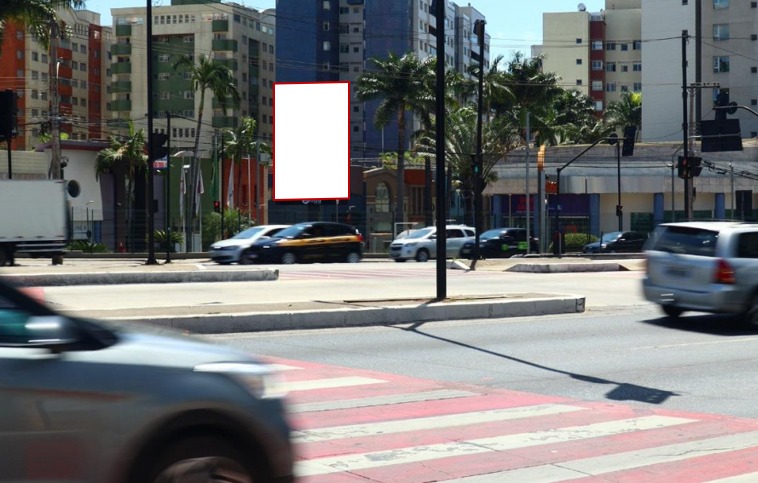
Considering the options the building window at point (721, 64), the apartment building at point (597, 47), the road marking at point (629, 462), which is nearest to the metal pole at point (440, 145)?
the road marking at point (629, 462)

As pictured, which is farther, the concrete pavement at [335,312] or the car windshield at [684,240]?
the car windshield at [684,240]

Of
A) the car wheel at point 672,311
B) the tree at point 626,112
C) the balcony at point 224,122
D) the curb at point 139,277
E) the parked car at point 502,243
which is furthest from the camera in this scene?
the balcony at point 224,122

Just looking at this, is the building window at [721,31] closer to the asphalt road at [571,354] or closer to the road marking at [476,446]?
the asphalt road at [571,354]

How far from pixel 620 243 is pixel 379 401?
49.0 meters

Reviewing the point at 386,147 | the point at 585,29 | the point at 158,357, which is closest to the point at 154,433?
the point at 158,357

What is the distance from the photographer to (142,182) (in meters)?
77.9

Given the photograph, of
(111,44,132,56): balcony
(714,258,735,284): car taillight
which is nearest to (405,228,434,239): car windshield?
(714,258,735,284): car taillight

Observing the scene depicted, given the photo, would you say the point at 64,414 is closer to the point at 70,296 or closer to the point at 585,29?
the point at 70,296

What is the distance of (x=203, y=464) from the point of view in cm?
495

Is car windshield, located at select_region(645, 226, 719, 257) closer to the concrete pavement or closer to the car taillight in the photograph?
the car taillight

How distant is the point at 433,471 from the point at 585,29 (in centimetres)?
12630

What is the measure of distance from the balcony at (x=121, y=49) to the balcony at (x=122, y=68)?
3.76 ft

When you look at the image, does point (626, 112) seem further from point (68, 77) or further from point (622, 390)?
point (622, 390)

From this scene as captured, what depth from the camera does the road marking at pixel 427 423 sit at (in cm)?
878
